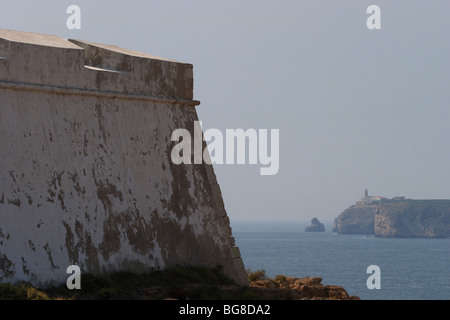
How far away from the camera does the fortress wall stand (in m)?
13.6

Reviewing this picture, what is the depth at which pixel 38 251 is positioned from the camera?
1345cm

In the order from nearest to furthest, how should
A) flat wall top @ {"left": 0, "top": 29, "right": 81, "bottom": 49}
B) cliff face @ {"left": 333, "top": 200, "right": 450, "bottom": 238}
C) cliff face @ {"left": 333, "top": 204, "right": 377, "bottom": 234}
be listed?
flat wall top @ {"left": 0, "top": 29, "right": 81, "bottom": 49}
cliff face @ {"left": 333, "top": 200, "right": 450, "bottom": 238}
cliff face @ {"left": 333, "top": 204, "right": 377, "bottom": 234}

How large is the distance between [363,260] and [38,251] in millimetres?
95216

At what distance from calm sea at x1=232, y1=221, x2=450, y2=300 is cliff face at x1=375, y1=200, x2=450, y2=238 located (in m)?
3.16

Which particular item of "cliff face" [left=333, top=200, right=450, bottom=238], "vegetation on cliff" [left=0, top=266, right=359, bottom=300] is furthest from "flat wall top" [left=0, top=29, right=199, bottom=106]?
"cliff face" [left=333, top=200, right=450, bottom=238]

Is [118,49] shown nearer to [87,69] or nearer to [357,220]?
[87,69]

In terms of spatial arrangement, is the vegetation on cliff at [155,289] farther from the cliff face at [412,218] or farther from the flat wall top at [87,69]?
the cliff face at [412,218]

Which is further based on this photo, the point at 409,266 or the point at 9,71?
the point at 409,266

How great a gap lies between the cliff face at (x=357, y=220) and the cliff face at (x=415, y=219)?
40.5 ft

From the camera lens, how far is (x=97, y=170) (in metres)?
15.1

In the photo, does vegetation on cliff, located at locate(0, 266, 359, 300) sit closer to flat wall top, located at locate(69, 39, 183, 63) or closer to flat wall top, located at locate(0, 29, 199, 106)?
flat wall top, located at locate(0, 29, 199, 106)

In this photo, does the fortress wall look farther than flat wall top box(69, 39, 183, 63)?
No
